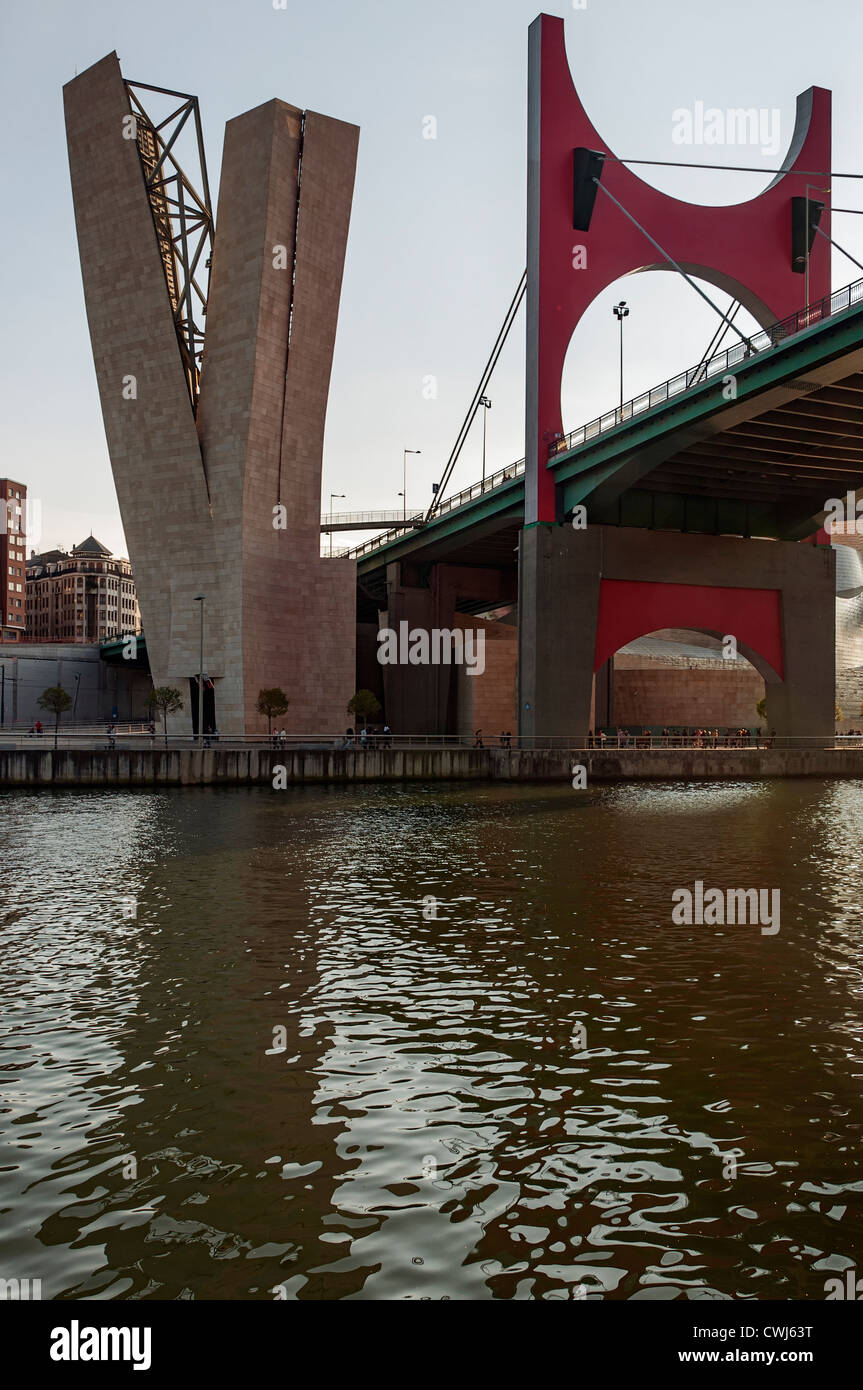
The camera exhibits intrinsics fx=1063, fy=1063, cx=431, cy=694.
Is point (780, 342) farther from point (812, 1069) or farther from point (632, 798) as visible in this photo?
point (812, 1069)

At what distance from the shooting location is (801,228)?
43000 mm

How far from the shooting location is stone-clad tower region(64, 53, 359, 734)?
46250mm

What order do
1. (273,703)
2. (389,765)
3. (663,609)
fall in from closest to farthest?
(389,765)
(663,609)
(273,703)

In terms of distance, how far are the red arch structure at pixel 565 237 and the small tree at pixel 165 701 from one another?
61.1ft

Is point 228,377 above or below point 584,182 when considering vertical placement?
below

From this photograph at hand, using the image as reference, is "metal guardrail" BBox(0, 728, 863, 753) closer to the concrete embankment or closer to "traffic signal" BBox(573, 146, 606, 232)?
the concrete embankment

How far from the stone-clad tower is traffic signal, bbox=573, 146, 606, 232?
13028 mm

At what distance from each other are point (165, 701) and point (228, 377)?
Result: 1456 cm

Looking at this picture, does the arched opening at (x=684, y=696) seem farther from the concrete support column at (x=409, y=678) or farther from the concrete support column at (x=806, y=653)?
the concrete support column at (x=806, y=653)

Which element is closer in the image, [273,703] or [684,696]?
[273,703]

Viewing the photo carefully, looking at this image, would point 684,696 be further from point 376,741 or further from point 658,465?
point 658,465

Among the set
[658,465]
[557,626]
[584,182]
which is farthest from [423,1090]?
[584,182]

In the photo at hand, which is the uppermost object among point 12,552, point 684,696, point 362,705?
point 12,552

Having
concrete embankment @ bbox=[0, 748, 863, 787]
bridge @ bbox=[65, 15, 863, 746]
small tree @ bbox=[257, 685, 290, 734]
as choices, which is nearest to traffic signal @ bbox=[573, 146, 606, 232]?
bridge @ bbox=[65, 15, 863, 746]
